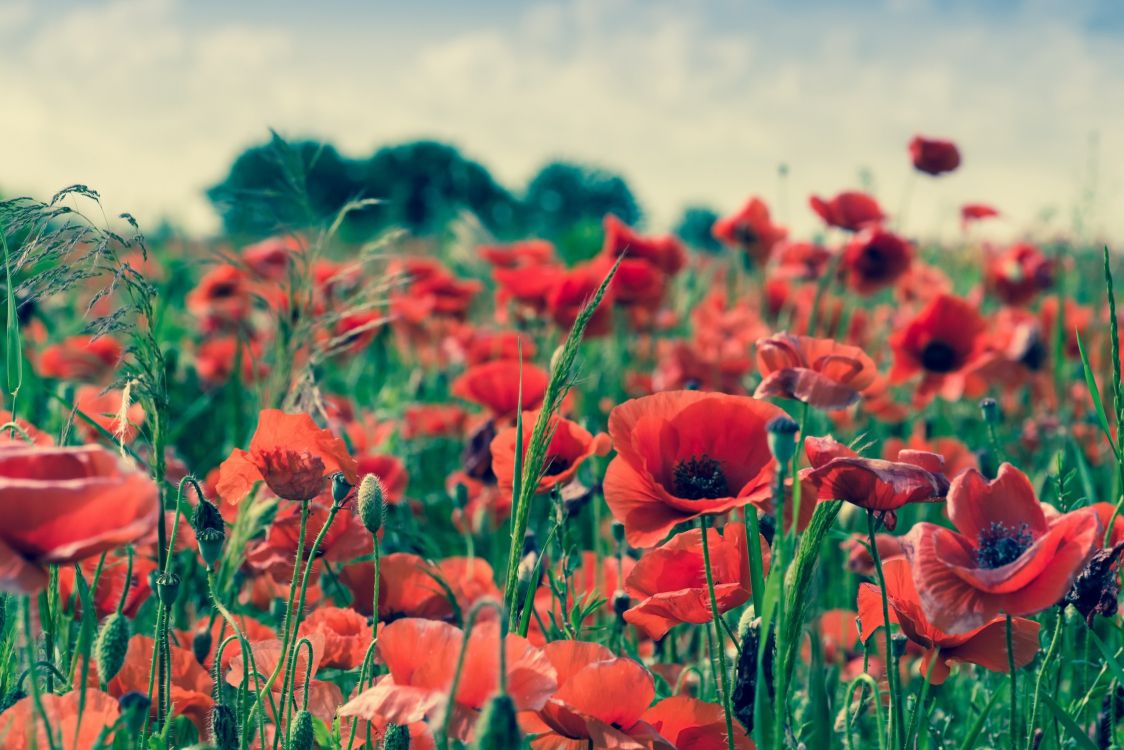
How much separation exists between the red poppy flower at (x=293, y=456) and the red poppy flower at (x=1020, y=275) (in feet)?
10.7

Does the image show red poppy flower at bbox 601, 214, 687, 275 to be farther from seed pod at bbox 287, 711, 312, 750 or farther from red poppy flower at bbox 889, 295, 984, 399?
seed pod at bbox 287, 711, 312, 750

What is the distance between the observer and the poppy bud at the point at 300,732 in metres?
0.97

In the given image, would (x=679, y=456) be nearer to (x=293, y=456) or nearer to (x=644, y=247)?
(x=293, y=456)

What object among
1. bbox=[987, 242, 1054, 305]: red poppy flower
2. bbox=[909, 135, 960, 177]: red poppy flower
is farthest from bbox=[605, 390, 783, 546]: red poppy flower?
bbox=[987, 242, 1054, 305]: red poppy flower

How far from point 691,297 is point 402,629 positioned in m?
3.49

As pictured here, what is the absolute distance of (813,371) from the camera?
1334 mm

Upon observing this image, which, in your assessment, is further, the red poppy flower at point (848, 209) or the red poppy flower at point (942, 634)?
the red poppy flower at point (848, 209)

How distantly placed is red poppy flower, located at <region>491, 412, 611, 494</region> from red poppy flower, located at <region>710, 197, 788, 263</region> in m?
2.19

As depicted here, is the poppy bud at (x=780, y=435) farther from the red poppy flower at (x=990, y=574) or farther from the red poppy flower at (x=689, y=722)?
the red poppy flower at (x=689, y=722)

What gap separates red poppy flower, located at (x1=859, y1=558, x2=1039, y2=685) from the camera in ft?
3.69

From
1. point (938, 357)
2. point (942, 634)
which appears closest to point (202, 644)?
point (942, 634)

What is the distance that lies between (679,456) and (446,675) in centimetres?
41

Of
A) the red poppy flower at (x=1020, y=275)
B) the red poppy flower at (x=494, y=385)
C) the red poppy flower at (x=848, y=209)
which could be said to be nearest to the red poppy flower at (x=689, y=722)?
the red poppy flower at (x=494, y=385)

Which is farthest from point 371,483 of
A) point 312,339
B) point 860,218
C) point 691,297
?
point 691,297
